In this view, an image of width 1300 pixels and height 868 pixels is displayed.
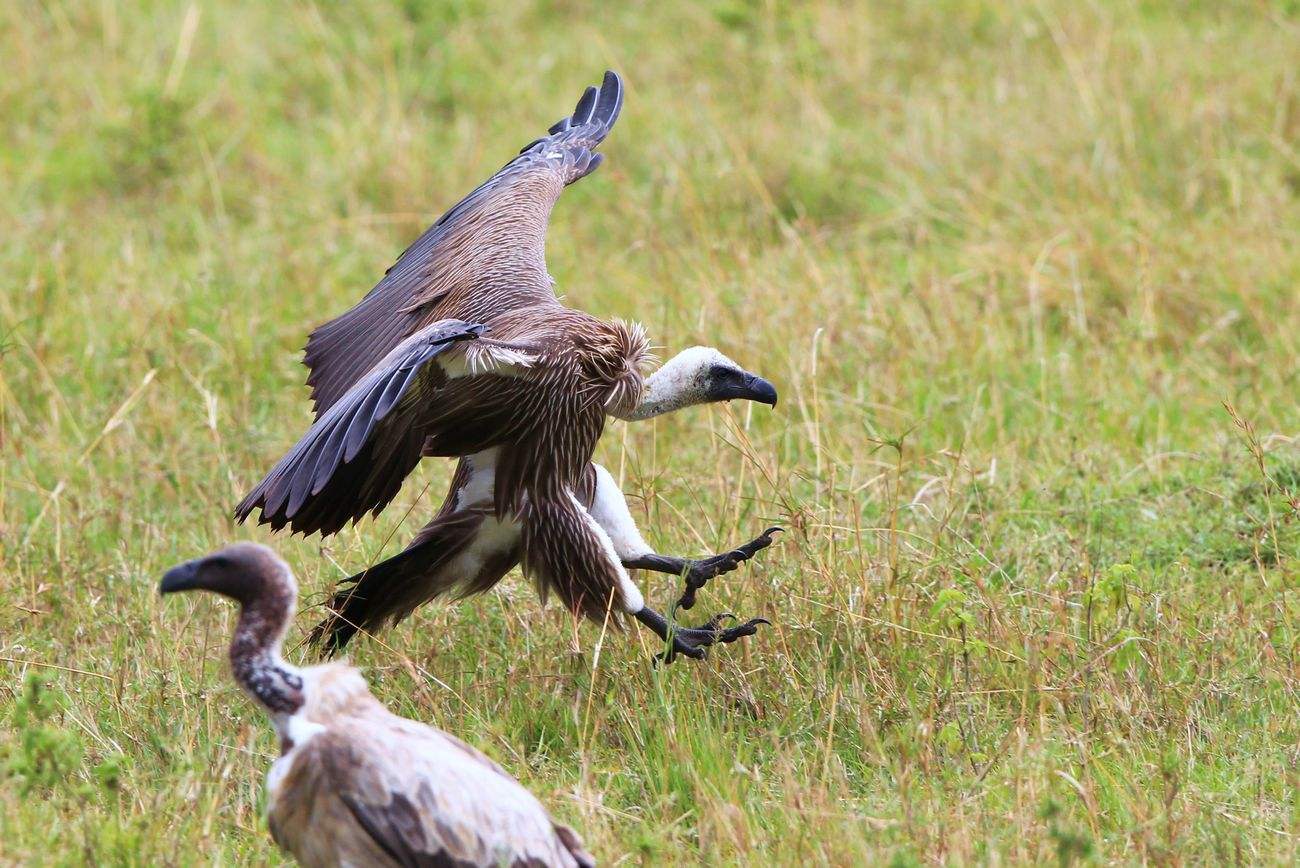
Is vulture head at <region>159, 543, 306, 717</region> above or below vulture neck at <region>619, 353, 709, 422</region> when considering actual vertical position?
above

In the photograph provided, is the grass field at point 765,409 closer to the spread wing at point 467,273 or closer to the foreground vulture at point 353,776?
the foreground vulture at point 353,776

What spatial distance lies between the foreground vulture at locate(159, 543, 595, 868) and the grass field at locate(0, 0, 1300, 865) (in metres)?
0.33

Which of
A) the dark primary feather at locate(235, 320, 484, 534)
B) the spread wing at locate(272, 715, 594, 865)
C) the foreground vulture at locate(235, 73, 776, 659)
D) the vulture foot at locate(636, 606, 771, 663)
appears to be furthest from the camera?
the vulture foot at locate(636, 606, 771, 663)

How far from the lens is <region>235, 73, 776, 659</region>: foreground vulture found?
3697mm

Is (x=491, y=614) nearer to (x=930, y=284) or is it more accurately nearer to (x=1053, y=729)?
(x=1053, y=729)

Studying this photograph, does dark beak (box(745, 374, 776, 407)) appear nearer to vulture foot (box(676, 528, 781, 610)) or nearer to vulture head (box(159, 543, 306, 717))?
vulture foot (box(676, 528, 781, 610))

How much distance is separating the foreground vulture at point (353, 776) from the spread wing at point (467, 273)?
A: 162 cm

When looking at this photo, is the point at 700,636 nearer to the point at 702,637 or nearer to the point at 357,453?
the point at 702,637

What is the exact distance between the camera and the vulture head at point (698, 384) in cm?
450

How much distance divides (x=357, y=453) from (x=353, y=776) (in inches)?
33.7

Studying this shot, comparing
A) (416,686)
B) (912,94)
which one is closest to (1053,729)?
(416,686)

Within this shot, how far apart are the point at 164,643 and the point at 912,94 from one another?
502 centimetres

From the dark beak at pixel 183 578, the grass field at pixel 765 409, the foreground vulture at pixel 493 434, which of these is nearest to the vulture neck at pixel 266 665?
the dark beak at pixel 183 578

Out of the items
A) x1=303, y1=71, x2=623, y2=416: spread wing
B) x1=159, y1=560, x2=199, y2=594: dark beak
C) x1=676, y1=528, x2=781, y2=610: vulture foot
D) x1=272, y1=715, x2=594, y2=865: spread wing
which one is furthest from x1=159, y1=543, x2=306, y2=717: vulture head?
x1=303, y1=71, x2=623, y2=416: spread wing
